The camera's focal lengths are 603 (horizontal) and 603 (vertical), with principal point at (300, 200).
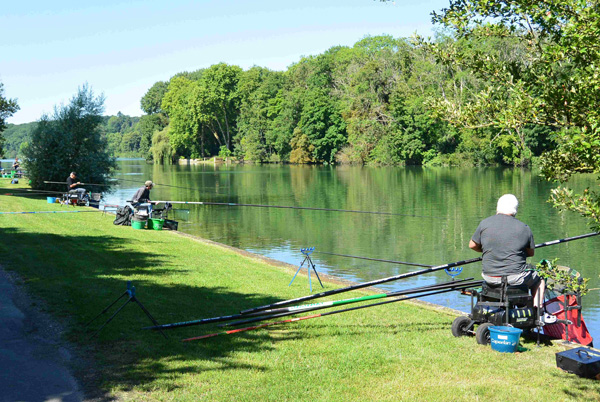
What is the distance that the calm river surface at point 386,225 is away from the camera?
54.1ft

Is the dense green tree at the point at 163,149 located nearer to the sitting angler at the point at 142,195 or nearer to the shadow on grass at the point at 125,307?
the sitting angler at the point at 142,195

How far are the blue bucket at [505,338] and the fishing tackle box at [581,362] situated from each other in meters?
0.53

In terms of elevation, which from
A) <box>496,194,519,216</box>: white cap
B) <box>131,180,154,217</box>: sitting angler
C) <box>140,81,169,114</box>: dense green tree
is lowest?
<box>131,180,154,217</box>: sitting angler

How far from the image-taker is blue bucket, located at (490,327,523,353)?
693 cm

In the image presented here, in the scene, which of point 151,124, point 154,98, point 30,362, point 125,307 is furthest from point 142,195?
point 154,98

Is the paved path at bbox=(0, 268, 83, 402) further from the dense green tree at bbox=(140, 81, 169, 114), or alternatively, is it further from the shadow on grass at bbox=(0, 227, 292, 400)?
the dense green tree at bbox=(140, 81, 169, 114)

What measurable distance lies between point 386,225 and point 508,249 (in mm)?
17581

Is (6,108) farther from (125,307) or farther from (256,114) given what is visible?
(256,114)

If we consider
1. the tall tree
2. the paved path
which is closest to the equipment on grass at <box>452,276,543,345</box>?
the tall tree

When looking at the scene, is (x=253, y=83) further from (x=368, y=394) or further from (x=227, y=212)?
(x=368, y=394)

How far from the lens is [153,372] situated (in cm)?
595

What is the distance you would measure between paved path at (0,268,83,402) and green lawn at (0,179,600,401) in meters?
0.23

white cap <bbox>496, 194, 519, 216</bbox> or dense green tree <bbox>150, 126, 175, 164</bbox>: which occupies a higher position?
dense green tree <bbox>150, 126, 175, 164</bbox>

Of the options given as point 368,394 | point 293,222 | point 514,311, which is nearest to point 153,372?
point 368,394
